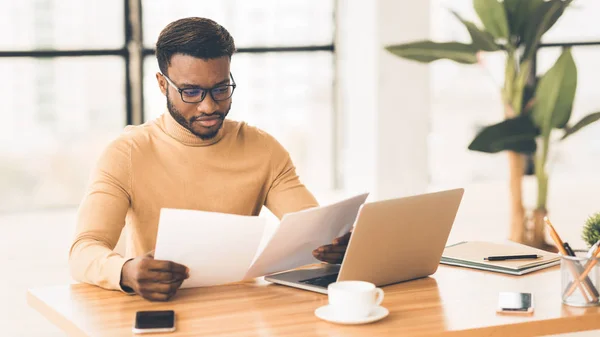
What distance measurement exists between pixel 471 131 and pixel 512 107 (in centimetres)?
98

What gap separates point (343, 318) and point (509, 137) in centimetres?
215

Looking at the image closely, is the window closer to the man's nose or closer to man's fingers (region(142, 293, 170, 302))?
the man's nose

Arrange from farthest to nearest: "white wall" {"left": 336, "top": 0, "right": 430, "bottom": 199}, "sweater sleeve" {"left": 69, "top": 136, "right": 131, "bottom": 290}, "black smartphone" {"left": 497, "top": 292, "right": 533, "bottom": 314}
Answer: "white wall" {"left": 336, "top": 0, "right": 430, "bottom": 199}, "sweater sleeve" {"left": 69, "top": 136, "right": 131, "bottom": 290}, "black smartphone" {"left": 497, "top": 292, "right": 533, "bottom": 314}

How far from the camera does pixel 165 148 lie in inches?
95.1

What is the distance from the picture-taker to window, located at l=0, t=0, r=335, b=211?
4.05 metres

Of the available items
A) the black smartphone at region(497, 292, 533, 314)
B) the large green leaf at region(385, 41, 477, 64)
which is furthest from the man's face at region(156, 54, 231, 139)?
the large green leaf at region(385, 41, 477, 64)

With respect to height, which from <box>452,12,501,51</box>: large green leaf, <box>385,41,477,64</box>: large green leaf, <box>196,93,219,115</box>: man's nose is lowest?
<box>196,93,219,115</box>: man's nose

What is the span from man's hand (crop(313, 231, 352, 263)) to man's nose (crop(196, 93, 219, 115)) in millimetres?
445

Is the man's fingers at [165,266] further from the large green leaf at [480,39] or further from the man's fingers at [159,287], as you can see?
the large green leaf at [480,39]

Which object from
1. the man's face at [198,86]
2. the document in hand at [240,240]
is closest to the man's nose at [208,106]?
the man's face at [198,86]

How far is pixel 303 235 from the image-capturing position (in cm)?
207

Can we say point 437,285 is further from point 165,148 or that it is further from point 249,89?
point 249,89

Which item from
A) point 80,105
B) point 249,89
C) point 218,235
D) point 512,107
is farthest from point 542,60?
point 218,235

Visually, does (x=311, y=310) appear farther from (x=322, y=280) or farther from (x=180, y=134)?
(x=180, y=134)
